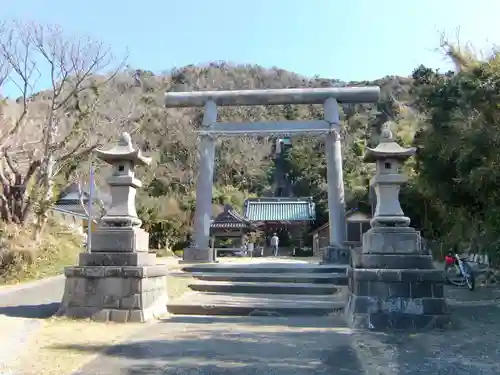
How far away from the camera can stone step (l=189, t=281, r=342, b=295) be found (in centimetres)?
953

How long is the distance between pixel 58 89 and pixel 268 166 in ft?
99.9

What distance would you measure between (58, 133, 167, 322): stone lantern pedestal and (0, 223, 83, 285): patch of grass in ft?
19.7

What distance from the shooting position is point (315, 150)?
43.0 meters

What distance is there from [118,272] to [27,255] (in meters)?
6.82

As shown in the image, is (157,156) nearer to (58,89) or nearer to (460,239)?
(58,89)

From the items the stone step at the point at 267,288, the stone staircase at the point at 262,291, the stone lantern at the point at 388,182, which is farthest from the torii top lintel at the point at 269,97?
the stone lantern at the point at 388,182

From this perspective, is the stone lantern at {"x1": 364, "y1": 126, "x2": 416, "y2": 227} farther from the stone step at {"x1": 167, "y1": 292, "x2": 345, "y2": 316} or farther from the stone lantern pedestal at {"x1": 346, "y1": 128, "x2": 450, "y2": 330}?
the stone step at {"x1": 167, "y1": 292, "x2": 345, "y2": 316}

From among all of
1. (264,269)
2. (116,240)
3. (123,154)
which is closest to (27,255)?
(264,269)

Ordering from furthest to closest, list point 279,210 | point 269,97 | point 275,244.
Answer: point 279,210
point 275,244
point 269,97

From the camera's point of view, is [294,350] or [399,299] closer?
[294,350]

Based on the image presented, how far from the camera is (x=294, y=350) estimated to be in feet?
17.2

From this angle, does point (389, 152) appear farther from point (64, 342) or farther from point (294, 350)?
point (64, 342)

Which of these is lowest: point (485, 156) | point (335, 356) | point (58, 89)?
point (335, 356)

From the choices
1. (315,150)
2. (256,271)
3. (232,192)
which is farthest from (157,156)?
(256,271)
